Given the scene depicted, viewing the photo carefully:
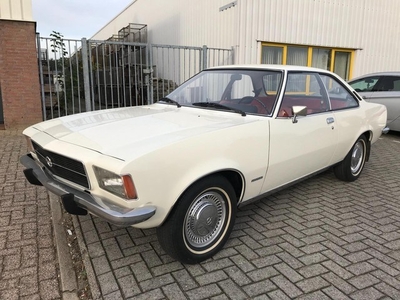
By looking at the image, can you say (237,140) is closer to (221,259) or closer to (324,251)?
(221,259)

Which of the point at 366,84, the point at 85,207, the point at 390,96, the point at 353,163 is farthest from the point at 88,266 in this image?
the point at 366,84

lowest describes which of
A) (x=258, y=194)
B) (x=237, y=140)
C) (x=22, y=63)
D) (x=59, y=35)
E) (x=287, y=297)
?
(x=287, y=297)

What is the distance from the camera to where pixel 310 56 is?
1076 centimetres

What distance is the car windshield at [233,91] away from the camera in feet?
11.7

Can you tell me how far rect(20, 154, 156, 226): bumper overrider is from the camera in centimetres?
227

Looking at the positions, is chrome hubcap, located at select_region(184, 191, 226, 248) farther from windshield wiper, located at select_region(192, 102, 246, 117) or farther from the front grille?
windshield wiper, located at select_region(192, 102, 246, 117)

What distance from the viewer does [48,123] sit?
11.2 feet

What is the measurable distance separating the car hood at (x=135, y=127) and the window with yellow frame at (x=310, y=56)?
709 centimetres

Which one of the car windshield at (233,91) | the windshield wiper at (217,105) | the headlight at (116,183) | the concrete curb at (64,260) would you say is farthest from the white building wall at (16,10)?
the headlight at (116,183)

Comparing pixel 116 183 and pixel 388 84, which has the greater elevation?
pixel 388 84

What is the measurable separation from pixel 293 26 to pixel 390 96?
3468 millimetres

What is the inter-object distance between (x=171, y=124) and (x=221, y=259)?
127 cm

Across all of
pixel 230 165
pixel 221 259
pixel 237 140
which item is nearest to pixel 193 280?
pixel 221 259

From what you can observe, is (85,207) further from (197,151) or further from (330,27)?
(330,27)
